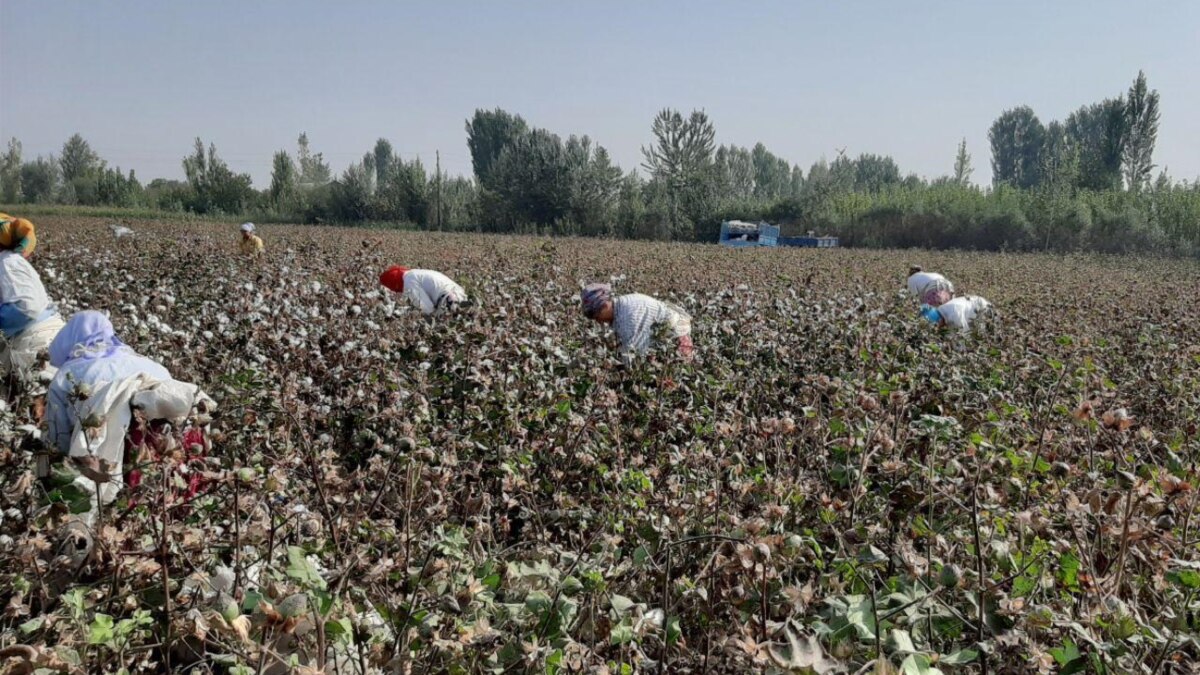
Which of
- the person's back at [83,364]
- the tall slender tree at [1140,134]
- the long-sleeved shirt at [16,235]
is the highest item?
the tall slender tree at [1140,134]

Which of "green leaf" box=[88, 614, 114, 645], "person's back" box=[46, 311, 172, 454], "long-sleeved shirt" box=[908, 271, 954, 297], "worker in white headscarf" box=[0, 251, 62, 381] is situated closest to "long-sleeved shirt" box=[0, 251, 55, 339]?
"worker in white headscarf" box=[0, 251, 62, 381]

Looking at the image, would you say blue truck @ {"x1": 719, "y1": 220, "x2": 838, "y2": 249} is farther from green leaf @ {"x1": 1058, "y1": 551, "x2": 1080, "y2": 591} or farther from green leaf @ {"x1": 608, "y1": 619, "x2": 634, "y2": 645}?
green leaf @ {"x1": 608, "y1": 619, "x2": 634, "y2": 645}

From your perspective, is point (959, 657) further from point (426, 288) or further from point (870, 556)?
point (426, 288)

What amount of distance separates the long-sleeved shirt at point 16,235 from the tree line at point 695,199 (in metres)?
34.4

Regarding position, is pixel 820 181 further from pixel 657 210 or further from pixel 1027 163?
pixel 1027 163

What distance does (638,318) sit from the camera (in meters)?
5.48

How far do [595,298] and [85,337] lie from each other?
3.07 m

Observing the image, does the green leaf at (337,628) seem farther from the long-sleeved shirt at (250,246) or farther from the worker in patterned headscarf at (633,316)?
the long-sleeved shirt at (250,246)

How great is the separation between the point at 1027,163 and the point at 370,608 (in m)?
90.2

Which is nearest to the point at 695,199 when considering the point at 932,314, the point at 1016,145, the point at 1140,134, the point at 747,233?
the point at 747,233

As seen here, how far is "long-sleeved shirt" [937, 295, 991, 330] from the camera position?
7164 mm

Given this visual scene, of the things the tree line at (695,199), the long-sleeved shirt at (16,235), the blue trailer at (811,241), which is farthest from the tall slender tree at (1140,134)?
the long-sleeved shirt at (16,235)

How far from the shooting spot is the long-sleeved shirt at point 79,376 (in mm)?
3035

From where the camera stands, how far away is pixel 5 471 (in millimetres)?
2354
